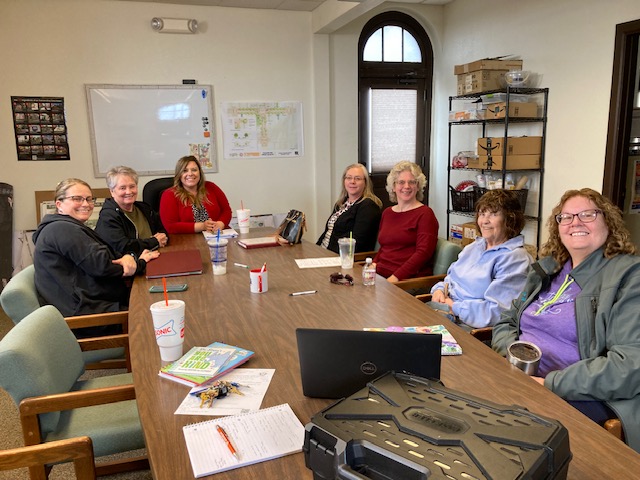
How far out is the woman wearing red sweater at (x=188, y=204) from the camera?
3605 mm

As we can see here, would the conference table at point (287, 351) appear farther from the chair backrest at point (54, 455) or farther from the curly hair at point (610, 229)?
the curly hair at point (610, 229)

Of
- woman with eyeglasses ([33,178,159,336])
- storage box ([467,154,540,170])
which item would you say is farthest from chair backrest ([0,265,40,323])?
storage box ([467,154,540,170])

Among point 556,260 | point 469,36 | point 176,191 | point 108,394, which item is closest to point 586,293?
point 556,260

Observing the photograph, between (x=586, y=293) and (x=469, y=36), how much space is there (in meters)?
4.32

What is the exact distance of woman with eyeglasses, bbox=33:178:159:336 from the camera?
226 cm

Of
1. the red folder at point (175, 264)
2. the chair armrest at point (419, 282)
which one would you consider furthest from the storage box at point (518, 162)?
the red folder at point (175, 264)

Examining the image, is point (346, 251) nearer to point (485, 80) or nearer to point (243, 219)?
point (243, 219)

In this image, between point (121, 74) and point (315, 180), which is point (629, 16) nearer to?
point (315, 180)

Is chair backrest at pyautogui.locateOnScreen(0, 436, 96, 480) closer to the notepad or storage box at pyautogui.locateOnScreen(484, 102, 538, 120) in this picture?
the notepad

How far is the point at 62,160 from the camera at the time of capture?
15.1 ft

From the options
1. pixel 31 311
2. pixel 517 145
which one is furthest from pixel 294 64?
pixel 31 311

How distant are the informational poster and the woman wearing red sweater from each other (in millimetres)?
1364

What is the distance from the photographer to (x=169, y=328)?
1448 mm

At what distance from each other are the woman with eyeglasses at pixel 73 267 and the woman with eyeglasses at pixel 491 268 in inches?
62.7
